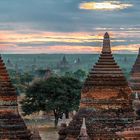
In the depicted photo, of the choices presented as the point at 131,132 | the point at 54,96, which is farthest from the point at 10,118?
the point at 54,96

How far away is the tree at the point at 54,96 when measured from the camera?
61.4 meters

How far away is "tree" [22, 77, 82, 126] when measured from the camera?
61.4 metres

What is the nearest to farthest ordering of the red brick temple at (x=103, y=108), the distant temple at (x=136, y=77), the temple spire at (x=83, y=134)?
the temple spire at (x=83, y=134), the red brick temple at (x=103, y=108), the distant temple at (x=136, y=77)

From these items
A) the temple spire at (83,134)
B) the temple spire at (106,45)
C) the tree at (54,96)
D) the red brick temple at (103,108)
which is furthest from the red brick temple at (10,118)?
the tree at (54,96)

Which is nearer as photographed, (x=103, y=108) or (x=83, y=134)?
(x=83, y=134)

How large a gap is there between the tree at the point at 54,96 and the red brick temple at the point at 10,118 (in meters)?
33.4

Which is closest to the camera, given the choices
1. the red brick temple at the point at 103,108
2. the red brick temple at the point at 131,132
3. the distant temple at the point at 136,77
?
the red brick temple at the point at 131,132

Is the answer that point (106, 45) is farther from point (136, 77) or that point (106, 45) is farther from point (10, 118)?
point (136, 77)

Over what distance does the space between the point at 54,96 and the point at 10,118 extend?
35299 millimetres

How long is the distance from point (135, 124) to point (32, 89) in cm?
3858

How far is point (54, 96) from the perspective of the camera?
205ft

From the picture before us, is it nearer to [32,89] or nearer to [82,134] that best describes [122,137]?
[82,134]

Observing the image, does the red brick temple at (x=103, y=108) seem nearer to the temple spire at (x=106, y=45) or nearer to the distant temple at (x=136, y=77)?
A: the temple spire at (x=106, y=45)

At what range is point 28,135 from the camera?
89.3 feet
